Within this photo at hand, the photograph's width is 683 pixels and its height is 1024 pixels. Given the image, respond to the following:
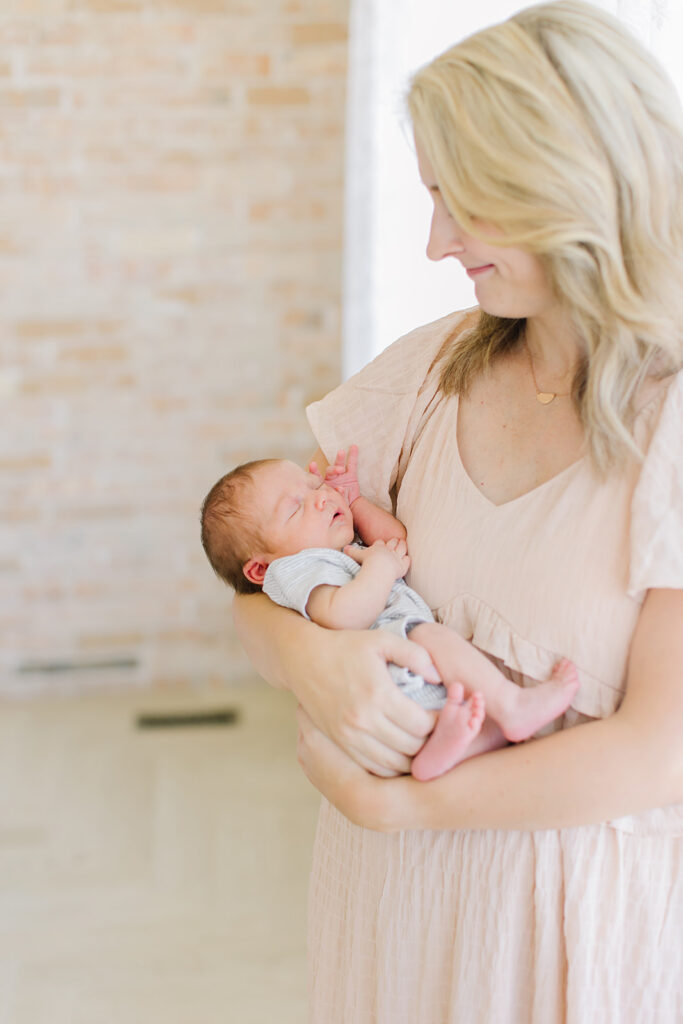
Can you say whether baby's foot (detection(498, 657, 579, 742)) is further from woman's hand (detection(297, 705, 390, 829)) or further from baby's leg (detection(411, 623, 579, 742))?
woman's hand (detection(297, 705, 390, 829))

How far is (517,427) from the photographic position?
122 cm

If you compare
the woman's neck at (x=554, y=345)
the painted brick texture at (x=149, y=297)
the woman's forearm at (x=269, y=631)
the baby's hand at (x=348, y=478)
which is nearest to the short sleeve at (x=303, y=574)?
the woman's forearm at (x=269, y=631)

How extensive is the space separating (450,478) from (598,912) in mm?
525

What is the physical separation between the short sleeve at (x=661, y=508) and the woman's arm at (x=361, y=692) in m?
0.27

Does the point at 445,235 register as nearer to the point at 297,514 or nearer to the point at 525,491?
the point at 525,491

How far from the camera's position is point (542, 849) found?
1100 mm

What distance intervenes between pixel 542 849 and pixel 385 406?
0.63 meters

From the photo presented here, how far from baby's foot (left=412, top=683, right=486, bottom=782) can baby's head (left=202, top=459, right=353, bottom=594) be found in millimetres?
361

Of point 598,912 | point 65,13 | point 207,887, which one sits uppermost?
point 65,13

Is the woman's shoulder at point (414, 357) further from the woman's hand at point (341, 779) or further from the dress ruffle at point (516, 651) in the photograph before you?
the woman's hand at point (341, 779)

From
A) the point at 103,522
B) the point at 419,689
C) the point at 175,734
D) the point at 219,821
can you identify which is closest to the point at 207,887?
the point at 219,821

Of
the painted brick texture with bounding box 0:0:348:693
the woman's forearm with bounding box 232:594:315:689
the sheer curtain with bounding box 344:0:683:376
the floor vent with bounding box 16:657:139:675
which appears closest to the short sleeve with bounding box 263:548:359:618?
the woman's forearm with bounding box 232:594:315:689

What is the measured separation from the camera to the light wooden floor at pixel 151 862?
2303 mm

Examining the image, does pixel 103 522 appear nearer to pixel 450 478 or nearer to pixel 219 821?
pixel 219 821
